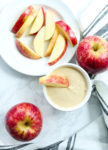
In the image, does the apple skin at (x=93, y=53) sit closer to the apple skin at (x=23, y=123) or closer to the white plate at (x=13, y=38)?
the white plate at (x=13, y=38)

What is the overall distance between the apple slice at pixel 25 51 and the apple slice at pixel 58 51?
47mm

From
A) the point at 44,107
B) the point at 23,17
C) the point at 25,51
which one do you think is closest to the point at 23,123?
the point at 44,107

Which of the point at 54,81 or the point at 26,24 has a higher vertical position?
the point at 26,24

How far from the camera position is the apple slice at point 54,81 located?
3.91 ft

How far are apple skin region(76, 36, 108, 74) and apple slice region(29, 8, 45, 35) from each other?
16 cm

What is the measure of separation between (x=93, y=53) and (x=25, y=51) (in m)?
0.23

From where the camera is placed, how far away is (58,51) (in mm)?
1263

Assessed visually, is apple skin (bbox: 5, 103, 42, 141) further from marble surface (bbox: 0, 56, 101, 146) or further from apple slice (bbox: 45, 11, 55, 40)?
apple slice (bbox: 45, 11, 55, 40)

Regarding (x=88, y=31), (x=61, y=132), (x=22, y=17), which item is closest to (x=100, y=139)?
(x=61, y=132)

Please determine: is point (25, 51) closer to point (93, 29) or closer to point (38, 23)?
point (38, 23)

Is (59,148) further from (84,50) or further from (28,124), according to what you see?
(84,50)

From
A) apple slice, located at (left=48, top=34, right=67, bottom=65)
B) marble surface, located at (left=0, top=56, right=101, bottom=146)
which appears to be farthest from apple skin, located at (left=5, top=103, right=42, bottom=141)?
apple slice, located at (left=48, top=34, right=67, bottom=65)

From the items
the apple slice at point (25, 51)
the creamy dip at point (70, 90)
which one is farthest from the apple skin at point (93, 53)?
the apple slice at point (25, 51)

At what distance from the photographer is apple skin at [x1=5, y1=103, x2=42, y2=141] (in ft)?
3.92
